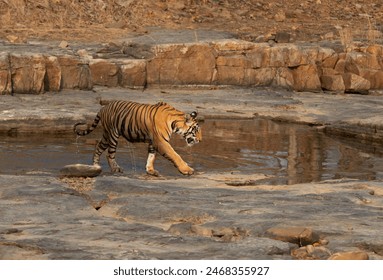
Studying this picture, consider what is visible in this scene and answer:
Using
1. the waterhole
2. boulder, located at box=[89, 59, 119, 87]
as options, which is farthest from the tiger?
boulder, located at box=[89, 59, 119, 87]

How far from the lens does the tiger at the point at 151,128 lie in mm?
11492

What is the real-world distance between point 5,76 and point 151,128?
5669 mm

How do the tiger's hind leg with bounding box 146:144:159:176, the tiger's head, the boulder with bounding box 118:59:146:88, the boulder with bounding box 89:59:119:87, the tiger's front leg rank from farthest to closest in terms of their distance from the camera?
the boulder with bounding box 118:59:146:88
the boulder with bounding box 89:59:119:87
the tiger's head
the tiger's hind leg with bounding box 146:144:159:176
the tiger's front leg

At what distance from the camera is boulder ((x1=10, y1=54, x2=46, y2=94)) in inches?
661

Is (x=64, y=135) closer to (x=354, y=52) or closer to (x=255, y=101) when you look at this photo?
(x=255, y=101)

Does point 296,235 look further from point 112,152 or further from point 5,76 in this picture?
point 5,76

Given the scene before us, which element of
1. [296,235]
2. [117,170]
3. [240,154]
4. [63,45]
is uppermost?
[296,235]

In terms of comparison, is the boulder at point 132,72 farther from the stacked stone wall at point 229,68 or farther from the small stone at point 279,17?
the small stone at point 279,17

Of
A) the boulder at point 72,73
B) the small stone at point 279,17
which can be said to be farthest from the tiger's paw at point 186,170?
the small stone at point 279,17

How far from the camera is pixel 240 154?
13.5 meters

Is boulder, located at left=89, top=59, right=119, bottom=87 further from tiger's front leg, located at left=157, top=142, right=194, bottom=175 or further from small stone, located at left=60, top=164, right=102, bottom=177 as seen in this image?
small stone, located at left=60, top=164, right=102, bottom=177

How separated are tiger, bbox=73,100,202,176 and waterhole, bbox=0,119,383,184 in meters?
0.29

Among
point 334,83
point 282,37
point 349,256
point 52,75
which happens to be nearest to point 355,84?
point 334,83

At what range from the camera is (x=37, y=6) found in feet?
71.1
